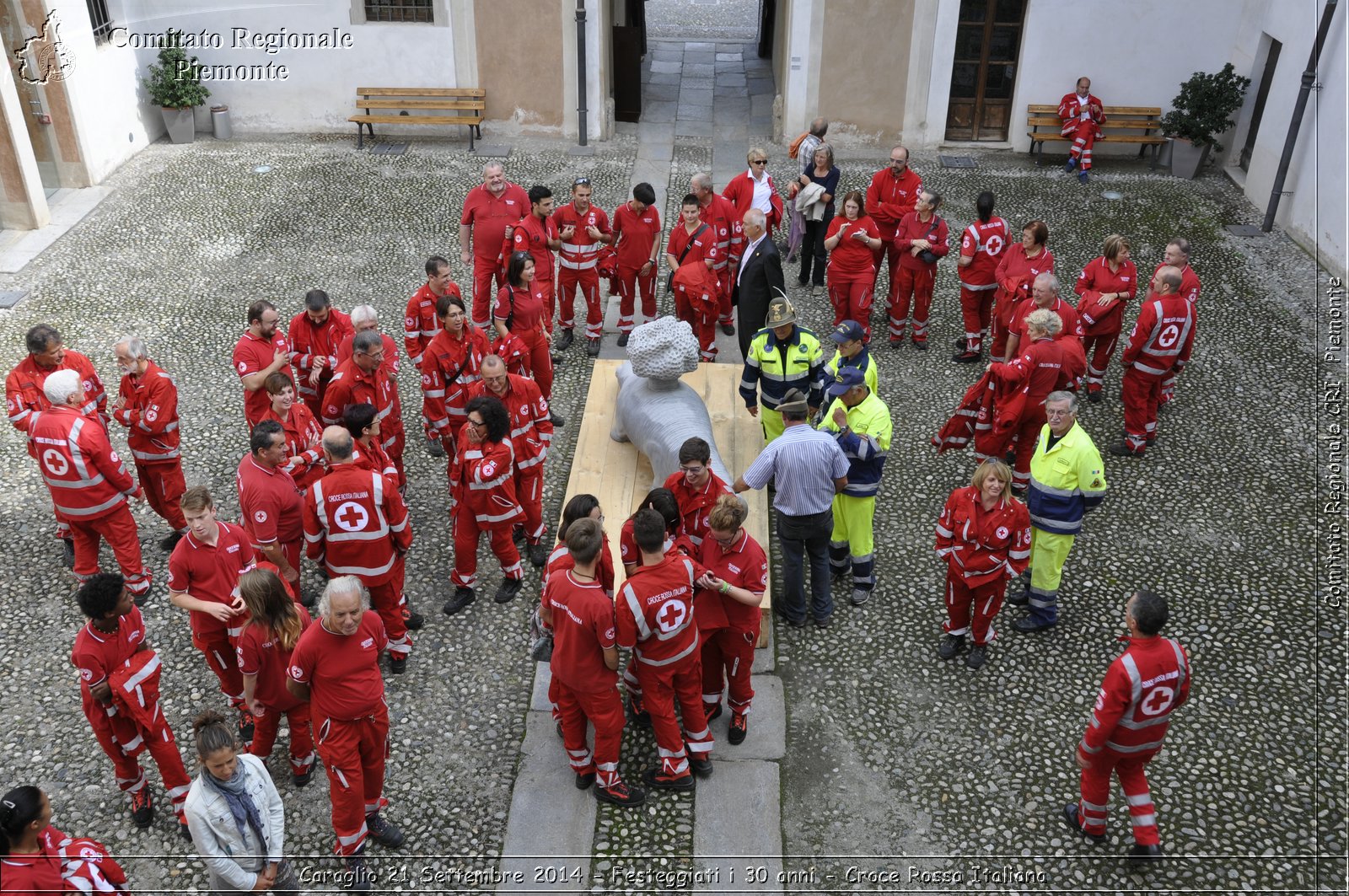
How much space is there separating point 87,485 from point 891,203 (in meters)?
8.16

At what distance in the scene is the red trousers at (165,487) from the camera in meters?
8.18

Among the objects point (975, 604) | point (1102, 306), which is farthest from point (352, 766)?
point (1102, 306)

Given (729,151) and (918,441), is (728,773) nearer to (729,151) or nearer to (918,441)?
(918,441)

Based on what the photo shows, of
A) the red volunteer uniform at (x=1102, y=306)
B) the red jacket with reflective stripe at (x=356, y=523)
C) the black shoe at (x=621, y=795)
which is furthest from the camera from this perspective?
the red volunteer uniform at (x=1102, y=306)

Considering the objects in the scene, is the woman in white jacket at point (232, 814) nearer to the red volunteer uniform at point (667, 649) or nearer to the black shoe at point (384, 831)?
the black shoe at point (384, 831)

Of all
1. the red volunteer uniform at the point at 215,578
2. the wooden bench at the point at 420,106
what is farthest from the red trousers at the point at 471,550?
the wooden bench at the point at 420,106

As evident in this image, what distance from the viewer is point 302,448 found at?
7.58 metres

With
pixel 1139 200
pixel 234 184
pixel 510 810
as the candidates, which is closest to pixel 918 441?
pixel 510 810

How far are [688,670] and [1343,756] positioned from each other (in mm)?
4246

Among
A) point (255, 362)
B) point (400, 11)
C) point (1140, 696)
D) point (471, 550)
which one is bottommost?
point (471, 550)

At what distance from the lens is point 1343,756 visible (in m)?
6.74

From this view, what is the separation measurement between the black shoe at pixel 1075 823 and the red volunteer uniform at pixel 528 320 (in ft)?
17.7

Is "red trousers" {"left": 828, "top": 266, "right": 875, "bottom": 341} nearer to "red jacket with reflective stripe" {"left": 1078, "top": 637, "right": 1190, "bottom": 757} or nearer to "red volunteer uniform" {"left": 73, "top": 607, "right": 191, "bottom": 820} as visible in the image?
"red jacket with reflective stripe" {"left": 1078, "top": 637, "right": 1190, "bottom": 757}

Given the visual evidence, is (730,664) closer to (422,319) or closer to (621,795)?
(621,795)
